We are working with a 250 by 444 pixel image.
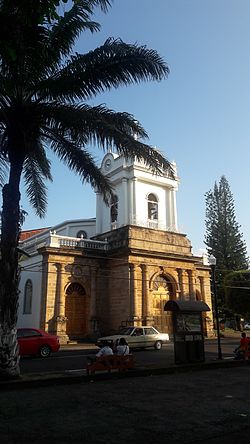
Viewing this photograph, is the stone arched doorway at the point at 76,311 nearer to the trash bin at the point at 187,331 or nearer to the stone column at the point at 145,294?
the stone column at the point at 145,294

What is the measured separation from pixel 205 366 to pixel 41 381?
21.0ft

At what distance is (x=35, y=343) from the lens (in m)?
19.6

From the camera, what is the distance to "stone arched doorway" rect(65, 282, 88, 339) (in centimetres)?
3016

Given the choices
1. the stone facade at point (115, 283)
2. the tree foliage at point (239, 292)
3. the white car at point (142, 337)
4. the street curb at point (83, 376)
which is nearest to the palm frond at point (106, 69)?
the street curb at point (83, 376)

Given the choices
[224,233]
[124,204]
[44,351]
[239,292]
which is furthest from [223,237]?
[44,351]

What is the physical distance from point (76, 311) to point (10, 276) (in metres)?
20.7

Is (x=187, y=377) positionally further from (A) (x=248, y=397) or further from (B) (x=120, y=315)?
(B) (x=120, y=315)

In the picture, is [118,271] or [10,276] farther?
[118,271]

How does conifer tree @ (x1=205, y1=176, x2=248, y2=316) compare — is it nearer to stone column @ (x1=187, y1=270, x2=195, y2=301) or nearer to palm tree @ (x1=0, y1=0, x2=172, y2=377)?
stone column @ (x1=187, y1=270, x2=195, y2=301)

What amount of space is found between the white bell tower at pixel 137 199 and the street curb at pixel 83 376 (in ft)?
64.7

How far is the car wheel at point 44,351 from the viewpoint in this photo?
19.7 meters

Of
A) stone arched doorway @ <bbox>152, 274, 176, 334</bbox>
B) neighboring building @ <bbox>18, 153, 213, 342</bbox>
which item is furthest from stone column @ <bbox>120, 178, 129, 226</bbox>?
stone arched doorway @ <bbox>152, 274, 176, 334</bbox>

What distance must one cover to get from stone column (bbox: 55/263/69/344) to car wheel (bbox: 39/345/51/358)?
794 cm

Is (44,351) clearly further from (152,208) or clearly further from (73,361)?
(152,208)
